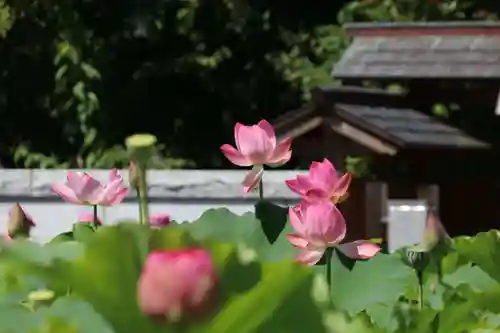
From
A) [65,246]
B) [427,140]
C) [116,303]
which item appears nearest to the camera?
[116,303]

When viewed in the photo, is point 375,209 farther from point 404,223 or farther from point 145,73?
point 145,73

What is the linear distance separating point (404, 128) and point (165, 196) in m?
0.93

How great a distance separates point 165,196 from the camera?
3.94 metres

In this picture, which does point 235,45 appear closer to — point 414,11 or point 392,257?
point 414,11

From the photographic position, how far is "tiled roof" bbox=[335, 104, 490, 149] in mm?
Result: 4176

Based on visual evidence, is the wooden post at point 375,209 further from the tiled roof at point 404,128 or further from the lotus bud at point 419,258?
the lotus bud at point 419,258

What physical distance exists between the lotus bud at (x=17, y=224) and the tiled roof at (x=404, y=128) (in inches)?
122

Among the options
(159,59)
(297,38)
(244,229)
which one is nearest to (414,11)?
(297,38)

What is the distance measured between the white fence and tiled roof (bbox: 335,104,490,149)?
0.48m

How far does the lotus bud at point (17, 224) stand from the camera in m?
1.05

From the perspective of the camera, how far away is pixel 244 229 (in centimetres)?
93

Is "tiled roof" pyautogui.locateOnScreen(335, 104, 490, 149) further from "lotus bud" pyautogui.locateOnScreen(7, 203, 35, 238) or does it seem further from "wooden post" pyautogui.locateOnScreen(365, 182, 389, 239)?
"lotus bud" pyautogui.locateOnScreen(7, 203, 35, 238)

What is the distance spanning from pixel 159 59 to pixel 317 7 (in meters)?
1.25

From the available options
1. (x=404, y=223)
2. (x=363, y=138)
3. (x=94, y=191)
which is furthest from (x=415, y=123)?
(x=94, y=191)
